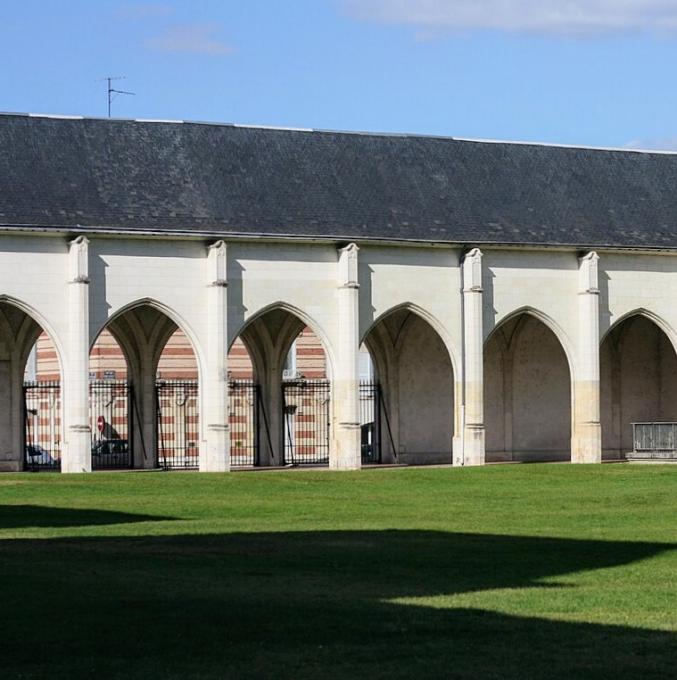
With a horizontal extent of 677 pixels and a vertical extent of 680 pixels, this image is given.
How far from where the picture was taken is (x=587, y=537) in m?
25.2

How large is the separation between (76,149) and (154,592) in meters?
32.2

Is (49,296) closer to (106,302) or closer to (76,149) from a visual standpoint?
(106,302)

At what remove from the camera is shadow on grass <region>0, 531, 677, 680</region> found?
1238 centimetres

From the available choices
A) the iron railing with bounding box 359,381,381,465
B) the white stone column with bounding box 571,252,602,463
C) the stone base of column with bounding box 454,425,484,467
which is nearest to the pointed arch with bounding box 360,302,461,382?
the stone base of column with bounding box 454,425,484,467

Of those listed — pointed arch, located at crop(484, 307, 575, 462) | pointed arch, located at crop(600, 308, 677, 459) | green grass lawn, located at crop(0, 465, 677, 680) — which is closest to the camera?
green grass lawn, located at crop(0, 465, 677, 680)

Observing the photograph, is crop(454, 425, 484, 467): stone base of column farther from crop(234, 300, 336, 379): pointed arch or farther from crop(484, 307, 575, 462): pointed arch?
crop(484, 307, 575, 462): pointed arch

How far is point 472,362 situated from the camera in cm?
4988

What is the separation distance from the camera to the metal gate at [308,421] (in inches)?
2518

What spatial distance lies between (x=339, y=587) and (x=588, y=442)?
33.9m

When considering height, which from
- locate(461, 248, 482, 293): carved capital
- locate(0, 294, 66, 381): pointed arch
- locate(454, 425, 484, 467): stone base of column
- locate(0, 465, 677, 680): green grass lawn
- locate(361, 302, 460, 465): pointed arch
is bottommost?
locate(0, 465, 677, 680): green grass lawn

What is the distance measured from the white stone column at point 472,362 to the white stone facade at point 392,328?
43mm

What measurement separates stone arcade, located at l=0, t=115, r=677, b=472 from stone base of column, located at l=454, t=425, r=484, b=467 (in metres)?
0.05

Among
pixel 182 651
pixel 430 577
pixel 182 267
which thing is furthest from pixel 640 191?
pixel 182 651

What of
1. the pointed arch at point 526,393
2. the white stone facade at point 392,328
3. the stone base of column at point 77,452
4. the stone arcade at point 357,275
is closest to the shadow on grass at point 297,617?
the stone base of column at point 77,452
